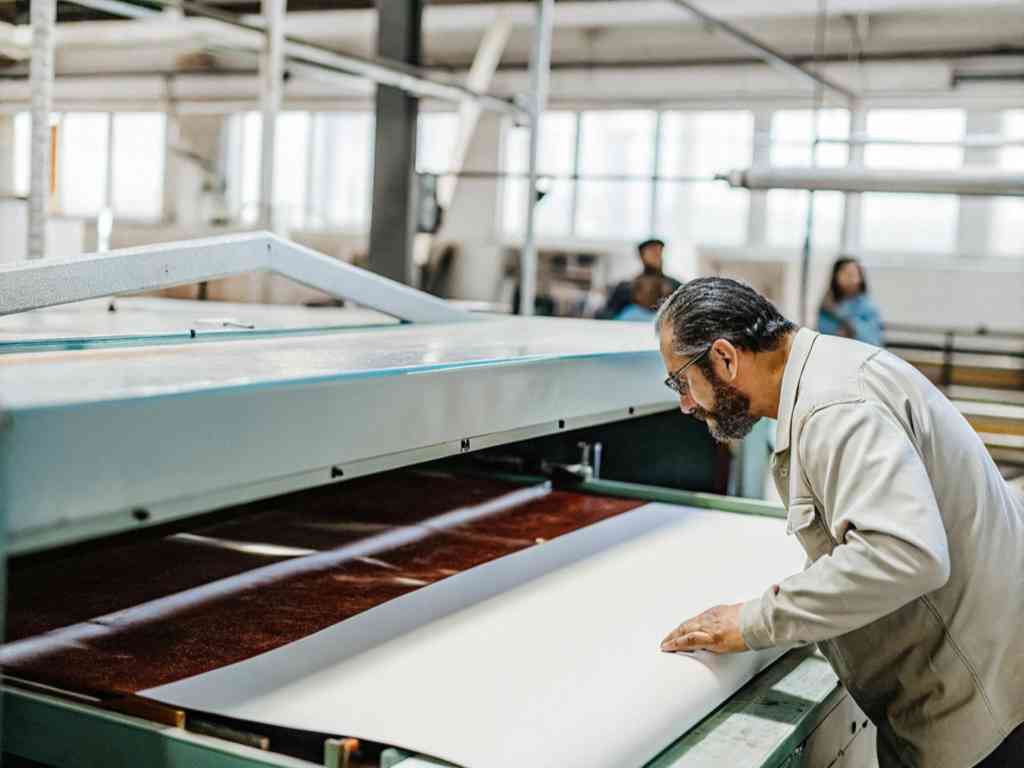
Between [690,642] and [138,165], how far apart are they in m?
11.7

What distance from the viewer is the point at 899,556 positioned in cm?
116

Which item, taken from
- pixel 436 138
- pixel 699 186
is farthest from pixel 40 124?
pixel 436 138

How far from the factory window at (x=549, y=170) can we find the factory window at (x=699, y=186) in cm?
90

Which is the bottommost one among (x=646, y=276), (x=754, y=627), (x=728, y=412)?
(x=754, y=627)

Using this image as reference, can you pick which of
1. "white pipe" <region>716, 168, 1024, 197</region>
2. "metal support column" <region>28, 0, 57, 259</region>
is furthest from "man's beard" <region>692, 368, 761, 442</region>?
"metal support column" <region>28, 0, 57, 259</region>

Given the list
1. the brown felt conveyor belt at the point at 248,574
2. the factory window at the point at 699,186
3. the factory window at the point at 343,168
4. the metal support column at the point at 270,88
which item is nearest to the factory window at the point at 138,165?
the factory window at the point at 343,168

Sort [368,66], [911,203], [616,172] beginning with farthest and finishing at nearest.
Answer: [616,172]
[911,203]
[368,66]

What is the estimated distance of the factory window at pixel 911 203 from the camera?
948 centimetres

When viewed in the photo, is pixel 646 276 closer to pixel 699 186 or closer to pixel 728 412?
pixel 728 412

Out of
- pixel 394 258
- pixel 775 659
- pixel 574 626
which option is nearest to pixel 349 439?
pixel 574 626

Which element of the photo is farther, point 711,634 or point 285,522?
point 285,522

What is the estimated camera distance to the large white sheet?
1.11 metres

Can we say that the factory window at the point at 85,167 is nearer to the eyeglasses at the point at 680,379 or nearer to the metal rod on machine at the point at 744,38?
the metal rod on machine at the point at 744,38

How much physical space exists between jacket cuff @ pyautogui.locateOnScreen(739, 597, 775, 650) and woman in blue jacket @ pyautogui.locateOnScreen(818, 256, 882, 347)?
487 centimetres
